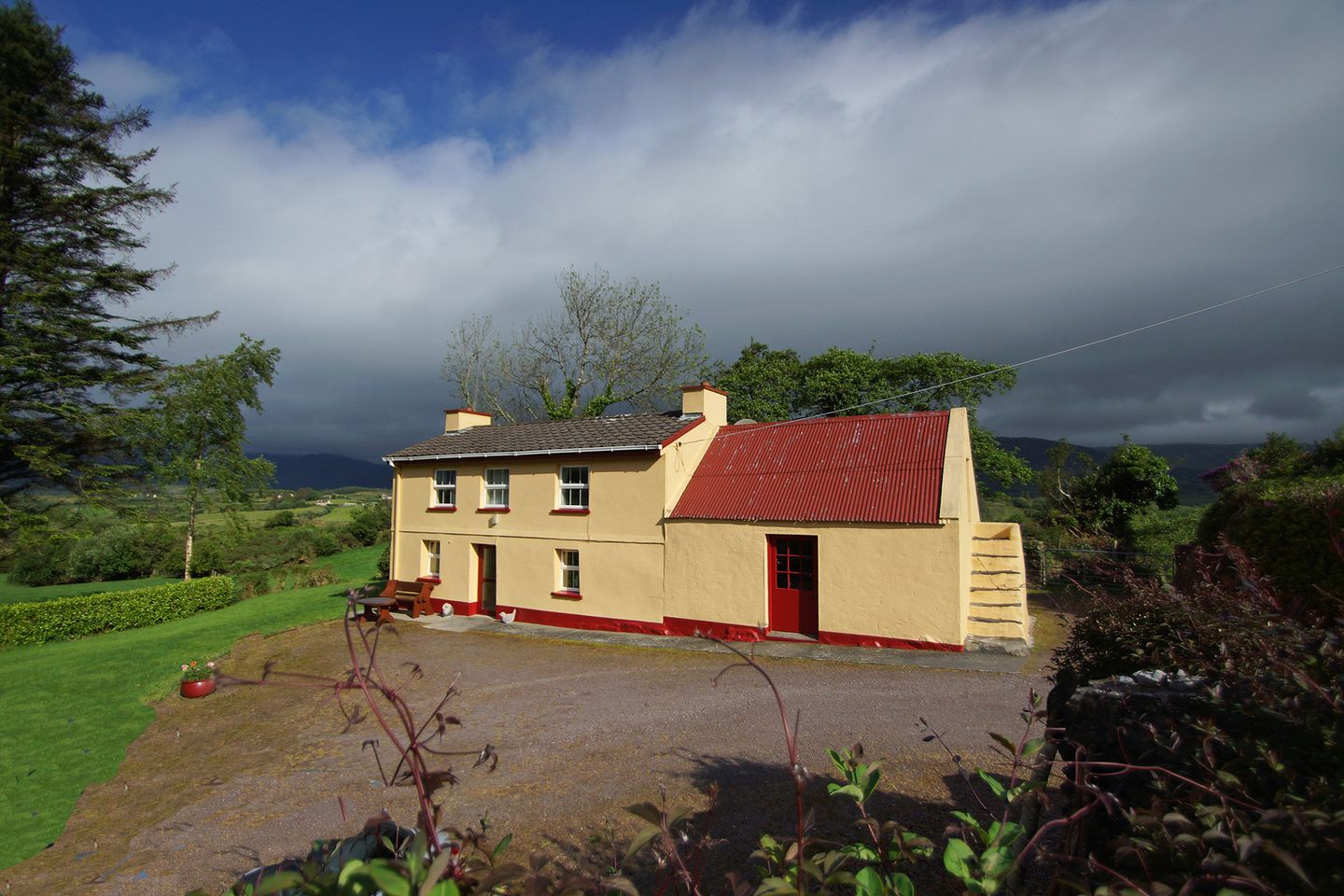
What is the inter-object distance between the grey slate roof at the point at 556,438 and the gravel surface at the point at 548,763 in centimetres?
614

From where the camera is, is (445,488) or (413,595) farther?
(445,488)

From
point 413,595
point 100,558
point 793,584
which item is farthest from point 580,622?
point 100,558

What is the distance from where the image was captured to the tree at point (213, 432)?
29188mm

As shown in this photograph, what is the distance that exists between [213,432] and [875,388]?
3177 centimetres

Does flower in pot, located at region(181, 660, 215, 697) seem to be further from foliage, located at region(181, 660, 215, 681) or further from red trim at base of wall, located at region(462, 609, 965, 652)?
red trim at base of wall, located at region(462, 609, 965, 652)

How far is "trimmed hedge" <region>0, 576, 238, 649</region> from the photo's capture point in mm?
20297

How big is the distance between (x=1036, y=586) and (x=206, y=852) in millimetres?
25527

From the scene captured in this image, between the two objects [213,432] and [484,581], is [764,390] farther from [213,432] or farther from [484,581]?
[213,432]

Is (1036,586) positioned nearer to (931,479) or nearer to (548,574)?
(931,479)

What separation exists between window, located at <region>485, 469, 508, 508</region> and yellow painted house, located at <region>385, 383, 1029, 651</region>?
72 millimetres

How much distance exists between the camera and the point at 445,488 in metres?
21.7

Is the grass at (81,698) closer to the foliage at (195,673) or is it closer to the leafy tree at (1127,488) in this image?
the foliage at (195,673)

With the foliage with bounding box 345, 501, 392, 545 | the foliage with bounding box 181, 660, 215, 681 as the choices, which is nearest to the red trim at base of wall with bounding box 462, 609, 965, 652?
the foliage with bounding box 181, 660, 215, 681

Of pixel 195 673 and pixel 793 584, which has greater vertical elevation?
pixel 793 584
